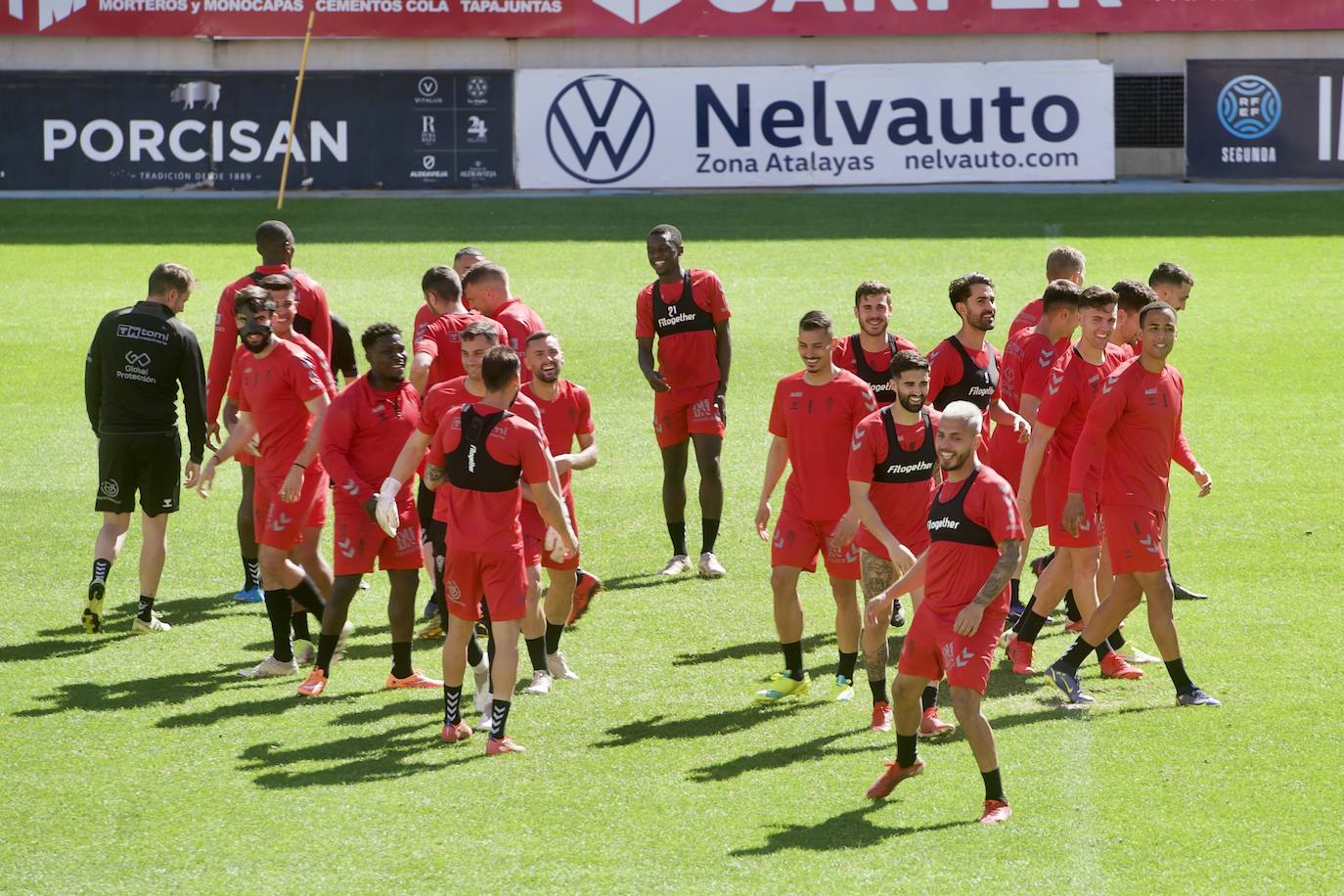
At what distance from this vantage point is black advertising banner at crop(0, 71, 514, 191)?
27672 mm

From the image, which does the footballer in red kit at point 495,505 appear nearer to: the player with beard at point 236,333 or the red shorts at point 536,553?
the red shorts at point 536,553

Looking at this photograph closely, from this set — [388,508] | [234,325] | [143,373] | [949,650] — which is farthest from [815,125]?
[949,650]

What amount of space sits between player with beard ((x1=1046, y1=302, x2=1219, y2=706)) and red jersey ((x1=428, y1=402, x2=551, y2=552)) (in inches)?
119

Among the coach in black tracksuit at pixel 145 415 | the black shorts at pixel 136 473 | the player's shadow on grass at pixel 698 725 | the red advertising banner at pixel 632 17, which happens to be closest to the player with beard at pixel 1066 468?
the player's shadow on grass at pixel 698 725

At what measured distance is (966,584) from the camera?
7.30 meters

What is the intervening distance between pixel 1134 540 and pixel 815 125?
1944 centimetres

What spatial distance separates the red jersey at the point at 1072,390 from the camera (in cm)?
934

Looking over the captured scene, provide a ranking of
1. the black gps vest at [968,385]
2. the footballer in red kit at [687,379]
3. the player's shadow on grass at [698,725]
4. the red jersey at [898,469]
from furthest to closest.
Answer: the footballer in red kit at [687,379], the black gps vest at [968,385], the player's shadow on grass at [698,725], the red jersey at [898,469]

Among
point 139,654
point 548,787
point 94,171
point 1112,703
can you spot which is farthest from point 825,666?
point 94,171

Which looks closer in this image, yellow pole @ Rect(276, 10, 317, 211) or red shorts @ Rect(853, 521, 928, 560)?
red shorts @ Rect(853, 521, 928, 560)

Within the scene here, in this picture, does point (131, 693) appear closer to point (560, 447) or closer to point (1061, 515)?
point (560, 447)

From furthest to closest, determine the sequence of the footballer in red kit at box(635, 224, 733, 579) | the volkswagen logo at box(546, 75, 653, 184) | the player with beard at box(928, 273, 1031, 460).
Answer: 1. the volkswagen logo at box(546, 75, 653, 184)
2. the footballer in red kit at box(635, 224, 733, 579)
3. the player with beard at box(928, 273, 1031, 460)

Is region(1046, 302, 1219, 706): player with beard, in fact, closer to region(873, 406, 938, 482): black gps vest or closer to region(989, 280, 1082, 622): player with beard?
region(989, 280, 1082, 622): player with beard

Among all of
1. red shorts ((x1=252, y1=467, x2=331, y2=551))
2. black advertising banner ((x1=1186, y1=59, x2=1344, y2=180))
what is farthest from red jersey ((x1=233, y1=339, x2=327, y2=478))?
black advertising banner ((x1=1186, y1=59, x2=1344, y2=180))
